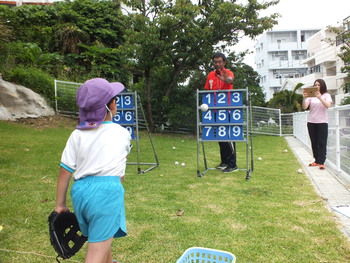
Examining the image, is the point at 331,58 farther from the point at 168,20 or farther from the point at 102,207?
the point at 102,207

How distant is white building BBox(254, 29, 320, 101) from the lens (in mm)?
51797

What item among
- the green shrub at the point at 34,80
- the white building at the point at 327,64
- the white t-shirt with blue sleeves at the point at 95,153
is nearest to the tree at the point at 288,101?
Answer: the white building at the point at 327,64

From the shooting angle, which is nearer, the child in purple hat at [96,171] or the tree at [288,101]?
the child in purple hat at [96,171]

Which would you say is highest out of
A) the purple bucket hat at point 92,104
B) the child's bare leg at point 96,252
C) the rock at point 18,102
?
the rock at point 18,102

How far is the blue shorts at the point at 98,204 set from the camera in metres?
1.79

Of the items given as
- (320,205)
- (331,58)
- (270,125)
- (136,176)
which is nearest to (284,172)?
(320,205)

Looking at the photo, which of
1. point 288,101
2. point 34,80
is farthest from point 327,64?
point 34,80

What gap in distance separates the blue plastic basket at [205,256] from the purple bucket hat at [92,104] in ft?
3.55

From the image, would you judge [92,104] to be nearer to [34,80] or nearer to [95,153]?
[95,153]

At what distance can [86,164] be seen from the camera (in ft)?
6.13

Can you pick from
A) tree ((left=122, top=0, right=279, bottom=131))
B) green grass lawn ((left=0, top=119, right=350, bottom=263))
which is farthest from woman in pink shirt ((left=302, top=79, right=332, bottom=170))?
tree ((left=122, top=0, right=279, bottom=131))

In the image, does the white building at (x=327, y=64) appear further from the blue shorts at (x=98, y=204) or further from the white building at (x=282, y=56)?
the blue shorts at (x=98, y=204)

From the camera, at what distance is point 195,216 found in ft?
11.1

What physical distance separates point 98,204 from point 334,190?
3.77 m
